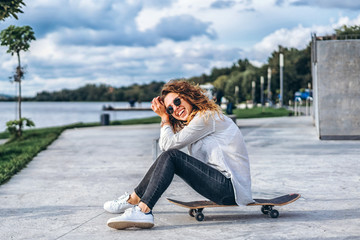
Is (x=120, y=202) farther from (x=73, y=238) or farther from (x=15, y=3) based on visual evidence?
(x=15, y=3)

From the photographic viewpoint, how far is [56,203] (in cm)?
608

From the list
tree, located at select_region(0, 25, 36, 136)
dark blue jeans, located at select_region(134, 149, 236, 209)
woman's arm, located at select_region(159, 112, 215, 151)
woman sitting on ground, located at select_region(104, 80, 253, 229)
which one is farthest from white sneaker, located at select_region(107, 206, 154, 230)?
tree, located at select_region(0, 25, 36, 136)

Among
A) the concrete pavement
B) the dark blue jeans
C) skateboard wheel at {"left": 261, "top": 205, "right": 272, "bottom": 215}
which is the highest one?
the dark blue jeans

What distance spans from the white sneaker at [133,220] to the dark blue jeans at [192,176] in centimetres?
13

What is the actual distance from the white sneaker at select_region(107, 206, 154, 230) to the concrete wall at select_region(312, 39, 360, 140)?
963cm

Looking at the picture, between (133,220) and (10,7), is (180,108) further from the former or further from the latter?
(10,7)

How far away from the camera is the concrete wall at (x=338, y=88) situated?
1327cm

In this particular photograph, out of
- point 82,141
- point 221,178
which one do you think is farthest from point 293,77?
point 221,178

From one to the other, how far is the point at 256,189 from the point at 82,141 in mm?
9151

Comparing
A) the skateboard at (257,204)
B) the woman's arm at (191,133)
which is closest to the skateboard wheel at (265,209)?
the skateboard at (257,204)

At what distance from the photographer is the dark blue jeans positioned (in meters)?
4.70

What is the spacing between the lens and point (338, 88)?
13414 millimetres

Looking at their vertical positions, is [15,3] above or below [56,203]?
above

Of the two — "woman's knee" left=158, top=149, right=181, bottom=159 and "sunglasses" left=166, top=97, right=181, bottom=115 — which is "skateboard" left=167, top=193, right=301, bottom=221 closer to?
"woman's knee" left=158, top=149, right=181, bottom=159
